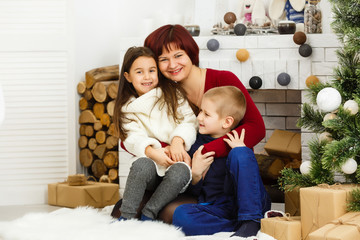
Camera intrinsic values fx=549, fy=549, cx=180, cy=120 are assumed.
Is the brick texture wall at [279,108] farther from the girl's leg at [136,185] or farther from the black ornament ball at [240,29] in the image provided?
the girl's leg at [136,185]

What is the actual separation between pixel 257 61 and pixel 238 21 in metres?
0.43

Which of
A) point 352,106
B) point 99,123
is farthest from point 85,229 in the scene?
point 99,123

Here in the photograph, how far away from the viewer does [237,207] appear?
229 cm

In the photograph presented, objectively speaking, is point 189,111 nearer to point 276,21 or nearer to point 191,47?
point 191,47

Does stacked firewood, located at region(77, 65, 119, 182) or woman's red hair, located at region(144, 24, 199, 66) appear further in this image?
stacked firewood, located at region(77, 65, 119, 182)

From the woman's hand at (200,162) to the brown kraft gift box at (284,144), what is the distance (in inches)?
42.2

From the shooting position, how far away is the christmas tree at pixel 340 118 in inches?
78.5

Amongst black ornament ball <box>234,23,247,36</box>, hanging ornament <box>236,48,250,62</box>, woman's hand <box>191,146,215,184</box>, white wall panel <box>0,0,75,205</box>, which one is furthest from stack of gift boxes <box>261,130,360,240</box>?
white wall panel <box>0,0,75,205</box>

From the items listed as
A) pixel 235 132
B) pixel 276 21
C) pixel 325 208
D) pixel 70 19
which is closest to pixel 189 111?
pixel 235 132

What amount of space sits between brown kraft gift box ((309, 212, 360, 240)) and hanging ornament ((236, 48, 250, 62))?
1490 millimetres

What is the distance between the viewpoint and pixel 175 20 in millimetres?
3619

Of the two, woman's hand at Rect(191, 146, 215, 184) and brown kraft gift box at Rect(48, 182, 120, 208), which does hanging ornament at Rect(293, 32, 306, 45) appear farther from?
brown kraft gift box at Rect(48, 182, 120, 208)

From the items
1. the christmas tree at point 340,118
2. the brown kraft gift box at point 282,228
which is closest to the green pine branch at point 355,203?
the christmas tree at point 340,118

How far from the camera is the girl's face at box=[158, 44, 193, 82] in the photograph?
2525mm
